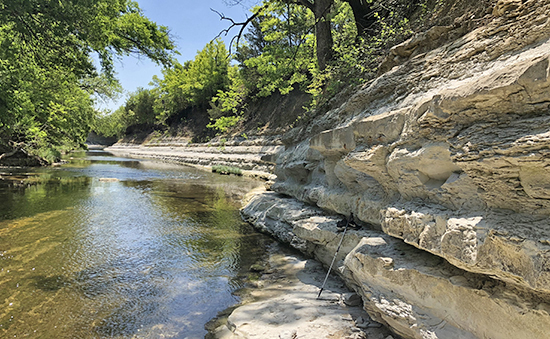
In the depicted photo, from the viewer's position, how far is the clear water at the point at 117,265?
3.27 meters

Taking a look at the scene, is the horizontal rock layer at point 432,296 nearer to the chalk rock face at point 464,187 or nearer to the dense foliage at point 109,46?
the chalk rock face at point 464,187

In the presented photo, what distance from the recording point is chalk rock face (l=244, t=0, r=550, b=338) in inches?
75.7

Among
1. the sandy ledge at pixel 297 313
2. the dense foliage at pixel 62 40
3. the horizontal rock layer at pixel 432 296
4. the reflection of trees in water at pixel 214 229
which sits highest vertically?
the dense foliage at pixel 62 40

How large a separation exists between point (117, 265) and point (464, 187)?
16.4 feet

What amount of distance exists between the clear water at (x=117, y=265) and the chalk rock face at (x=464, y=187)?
209 cm

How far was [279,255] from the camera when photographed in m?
5.33

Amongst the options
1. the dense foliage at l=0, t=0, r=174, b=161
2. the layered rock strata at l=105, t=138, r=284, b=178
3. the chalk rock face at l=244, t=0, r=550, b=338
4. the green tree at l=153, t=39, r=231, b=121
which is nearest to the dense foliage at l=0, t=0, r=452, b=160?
the dense foliage at l=0, t=0, r=174, b=161

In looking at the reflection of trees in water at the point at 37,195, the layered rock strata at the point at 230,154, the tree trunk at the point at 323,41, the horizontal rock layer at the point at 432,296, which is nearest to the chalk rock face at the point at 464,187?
the horizontal rock layer at the point at 432,296

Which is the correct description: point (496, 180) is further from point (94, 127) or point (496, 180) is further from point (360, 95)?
point (94, 127)

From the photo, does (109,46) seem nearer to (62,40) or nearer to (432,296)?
(62,40)

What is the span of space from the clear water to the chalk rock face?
2.09m

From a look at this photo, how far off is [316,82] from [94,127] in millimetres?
23017

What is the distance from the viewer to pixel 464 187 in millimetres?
2504

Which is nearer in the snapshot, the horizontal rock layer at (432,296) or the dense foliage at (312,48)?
the horizontal rock layer at (432,296)
